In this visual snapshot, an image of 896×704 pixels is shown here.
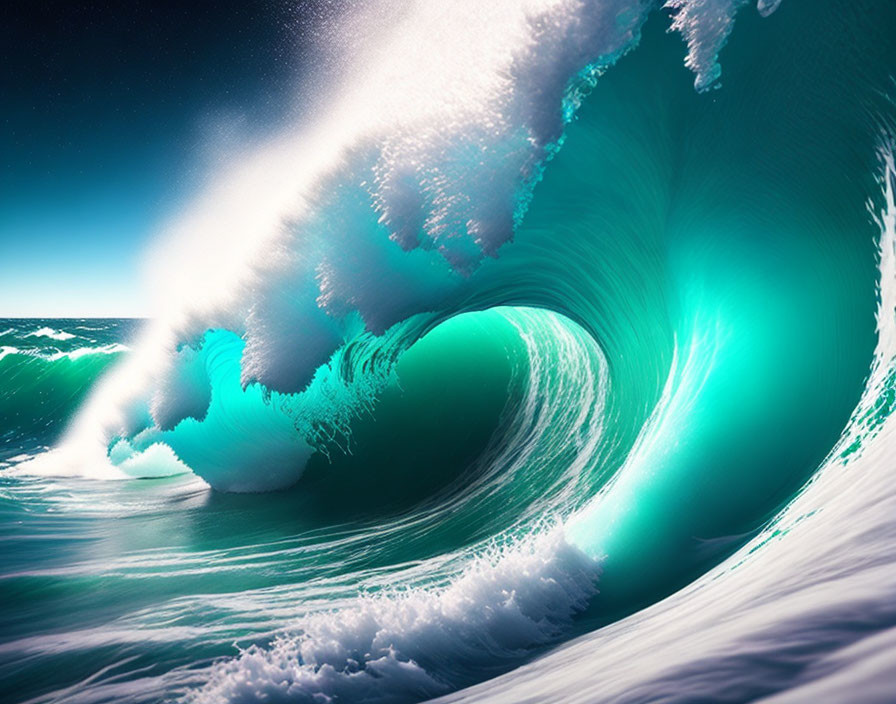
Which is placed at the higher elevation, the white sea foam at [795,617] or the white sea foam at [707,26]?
the white sea foam at [707,26]

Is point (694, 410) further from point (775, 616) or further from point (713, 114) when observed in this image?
point (775, 616)

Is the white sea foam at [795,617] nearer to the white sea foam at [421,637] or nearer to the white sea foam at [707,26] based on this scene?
the white sea foam at [421,637]

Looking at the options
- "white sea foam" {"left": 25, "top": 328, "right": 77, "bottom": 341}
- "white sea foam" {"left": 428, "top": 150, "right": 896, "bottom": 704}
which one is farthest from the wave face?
"white sea foam" {"left": 25, "top": 328, "right": 77, "bottom": 341}

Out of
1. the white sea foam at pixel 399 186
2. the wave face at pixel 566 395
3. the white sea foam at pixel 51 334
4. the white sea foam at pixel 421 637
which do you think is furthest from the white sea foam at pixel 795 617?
the white sea foam at pixel 51 334

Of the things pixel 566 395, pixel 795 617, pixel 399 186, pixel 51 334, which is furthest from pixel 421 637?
pixel 51 334

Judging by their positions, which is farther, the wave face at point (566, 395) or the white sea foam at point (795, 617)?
the wave face at point (566, 395)

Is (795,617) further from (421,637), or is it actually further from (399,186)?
(399,186)

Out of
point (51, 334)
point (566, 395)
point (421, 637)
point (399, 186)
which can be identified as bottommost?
point (421, 637)

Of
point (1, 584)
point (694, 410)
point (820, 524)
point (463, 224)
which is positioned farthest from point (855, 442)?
point (1, 584)

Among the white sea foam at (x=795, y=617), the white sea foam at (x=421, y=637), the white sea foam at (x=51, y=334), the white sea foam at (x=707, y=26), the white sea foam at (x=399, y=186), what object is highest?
the white sea foam at (x=51, y=334)

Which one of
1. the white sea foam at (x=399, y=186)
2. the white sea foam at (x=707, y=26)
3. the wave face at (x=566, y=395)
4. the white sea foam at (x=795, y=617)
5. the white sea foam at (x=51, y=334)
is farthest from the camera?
the white sea foam at (x=51, y=334)
